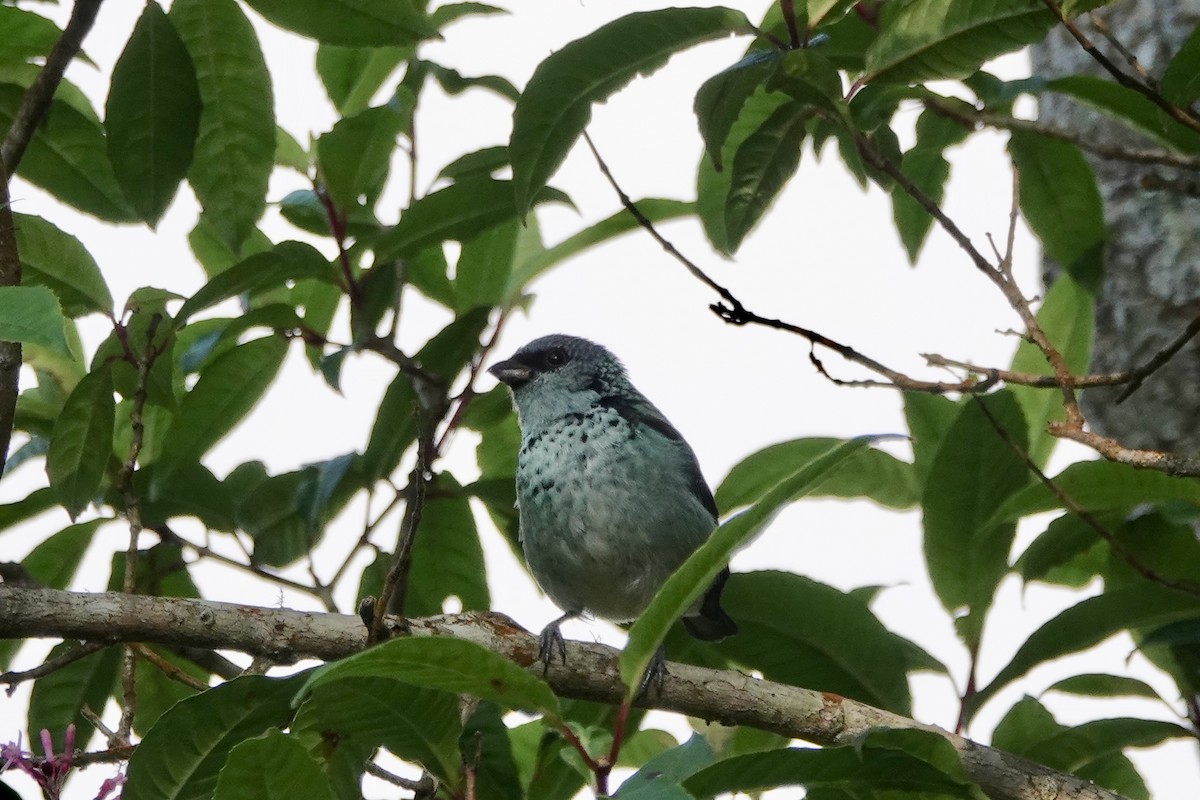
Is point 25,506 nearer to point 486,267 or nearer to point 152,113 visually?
point 152,113

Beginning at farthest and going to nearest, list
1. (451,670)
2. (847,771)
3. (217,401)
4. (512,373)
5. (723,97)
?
(512,373) < (217,401) < (723,97) < (847,771) < (451,670)

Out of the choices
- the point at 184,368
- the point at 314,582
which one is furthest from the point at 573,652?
the point at 184,368

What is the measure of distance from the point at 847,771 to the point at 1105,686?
114 centimetres

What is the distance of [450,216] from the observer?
349cm

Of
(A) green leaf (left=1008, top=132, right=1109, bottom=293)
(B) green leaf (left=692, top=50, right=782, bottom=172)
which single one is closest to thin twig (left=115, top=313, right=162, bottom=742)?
(B) green leaf (left=692, top=50, right=782, bottom=172)

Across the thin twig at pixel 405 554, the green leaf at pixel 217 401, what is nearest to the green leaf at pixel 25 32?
the green leaf at pixel 217 401

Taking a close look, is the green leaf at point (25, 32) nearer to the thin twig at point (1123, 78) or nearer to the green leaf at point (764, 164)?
the green leaf at point (764, 164)

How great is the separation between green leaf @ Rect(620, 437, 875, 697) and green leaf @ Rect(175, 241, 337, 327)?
5.09ft

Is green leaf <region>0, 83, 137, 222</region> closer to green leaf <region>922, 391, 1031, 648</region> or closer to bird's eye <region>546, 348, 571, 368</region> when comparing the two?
bird's eye <region>546, 348, 571, 368</region>

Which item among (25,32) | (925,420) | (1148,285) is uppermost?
(1148,285)

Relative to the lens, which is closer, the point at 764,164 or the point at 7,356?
the point at 7,356

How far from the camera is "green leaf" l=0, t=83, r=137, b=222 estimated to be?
3.50 metres

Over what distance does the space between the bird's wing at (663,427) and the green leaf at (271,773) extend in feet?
8.47

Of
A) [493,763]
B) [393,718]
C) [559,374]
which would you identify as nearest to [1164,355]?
[493,763]
